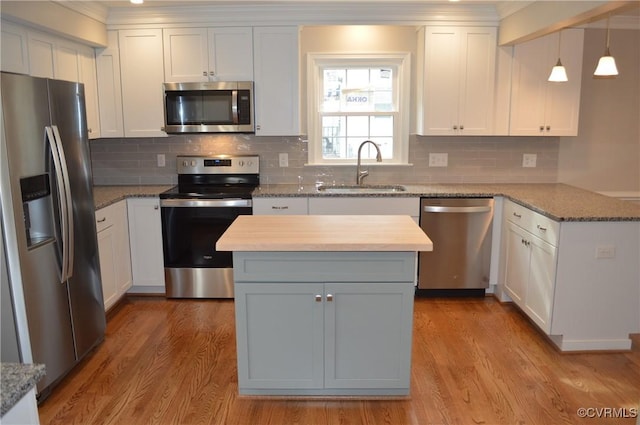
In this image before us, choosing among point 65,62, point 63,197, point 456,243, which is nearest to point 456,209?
point 456,243

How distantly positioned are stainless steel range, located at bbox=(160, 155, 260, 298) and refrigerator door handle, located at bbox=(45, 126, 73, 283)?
1.27 meters

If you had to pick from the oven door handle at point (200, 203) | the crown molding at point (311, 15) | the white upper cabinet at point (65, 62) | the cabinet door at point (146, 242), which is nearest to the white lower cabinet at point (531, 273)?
the crown molding at point (311, 15)

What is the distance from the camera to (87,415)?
8.30ft

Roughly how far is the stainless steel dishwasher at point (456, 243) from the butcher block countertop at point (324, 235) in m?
1.16

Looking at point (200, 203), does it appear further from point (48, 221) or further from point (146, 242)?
point (48, 221)

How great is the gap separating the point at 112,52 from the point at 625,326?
4329mm

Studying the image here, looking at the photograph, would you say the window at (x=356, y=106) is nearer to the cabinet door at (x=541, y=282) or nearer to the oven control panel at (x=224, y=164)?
the oven control panel at (x=224, y=164)

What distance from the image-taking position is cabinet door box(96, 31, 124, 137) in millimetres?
4145

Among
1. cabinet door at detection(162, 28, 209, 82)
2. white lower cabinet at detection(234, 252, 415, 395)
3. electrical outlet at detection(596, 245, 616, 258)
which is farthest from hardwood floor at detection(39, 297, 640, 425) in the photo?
cabinet door at detection(162, 28, 209, 82)

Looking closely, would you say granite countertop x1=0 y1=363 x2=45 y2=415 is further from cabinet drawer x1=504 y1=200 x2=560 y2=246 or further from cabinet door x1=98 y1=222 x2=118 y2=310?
cabinet drawer x1=504 y1=200 x2=560 y2=246

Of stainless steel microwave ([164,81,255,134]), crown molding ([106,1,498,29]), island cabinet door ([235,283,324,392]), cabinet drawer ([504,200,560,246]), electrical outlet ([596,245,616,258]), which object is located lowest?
island cabinet door ([235,283,324,392])

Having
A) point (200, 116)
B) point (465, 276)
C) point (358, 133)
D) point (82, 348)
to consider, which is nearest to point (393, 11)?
point (358, 133)

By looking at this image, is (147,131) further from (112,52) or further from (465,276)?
(465,276)

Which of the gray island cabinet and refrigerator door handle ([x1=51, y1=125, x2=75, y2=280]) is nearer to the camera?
the gray island cabinet
